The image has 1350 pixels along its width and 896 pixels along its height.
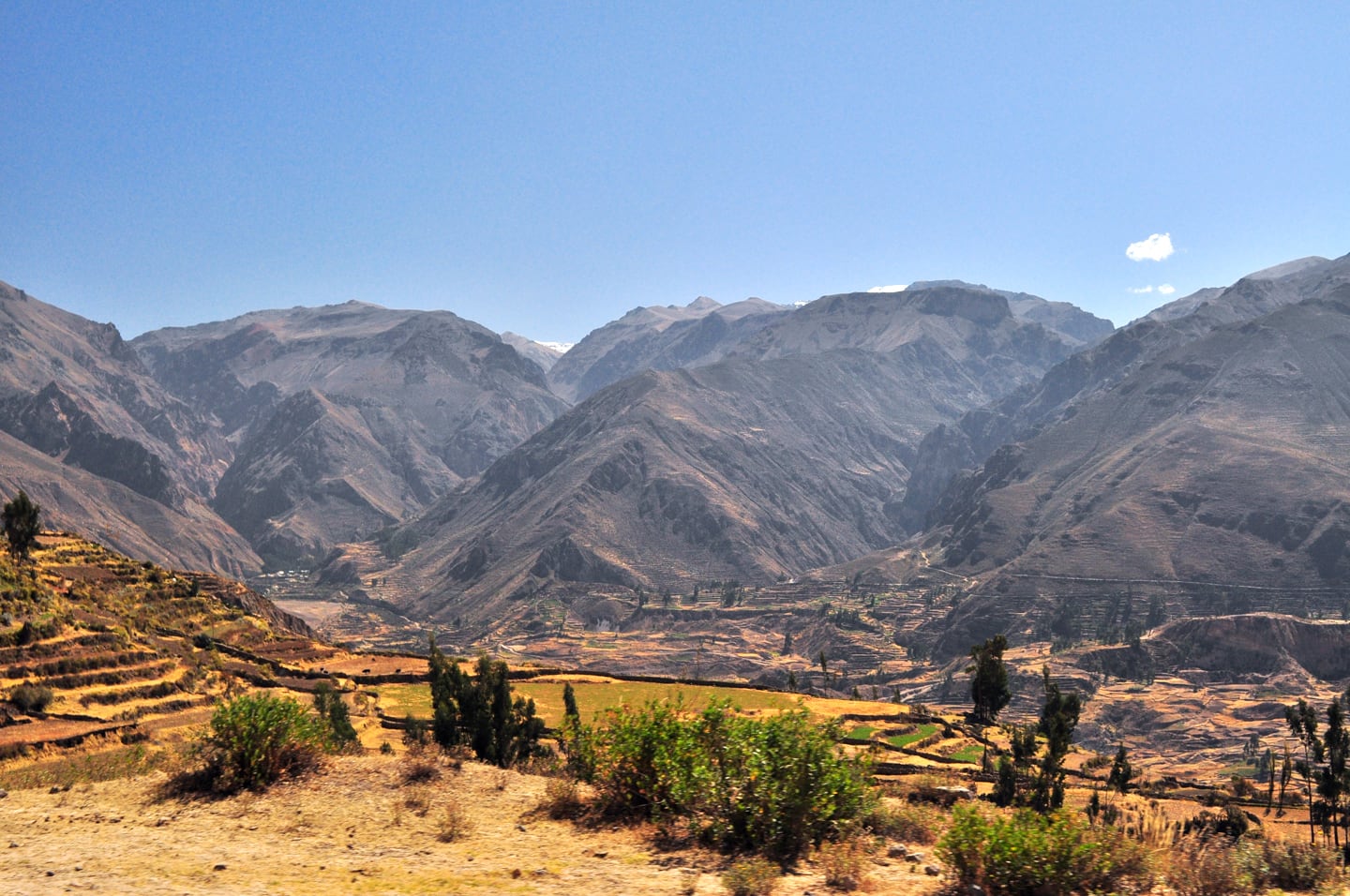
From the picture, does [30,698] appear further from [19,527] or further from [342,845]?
[342,845]

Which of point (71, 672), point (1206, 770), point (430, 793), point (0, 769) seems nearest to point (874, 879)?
point (430, 793)

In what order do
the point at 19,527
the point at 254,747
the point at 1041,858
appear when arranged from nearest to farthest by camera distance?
the point at 1041,858
the point at 254,747
the point at 19,527

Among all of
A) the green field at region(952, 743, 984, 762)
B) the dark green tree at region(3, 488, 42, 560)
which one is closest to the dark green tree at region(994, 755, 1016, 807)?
the green field at region(952, 743, 984, 762)

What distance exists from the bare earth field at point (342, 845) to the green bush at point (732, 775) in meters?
0.69

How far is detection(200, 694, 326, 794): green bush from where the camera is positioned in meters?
20.4

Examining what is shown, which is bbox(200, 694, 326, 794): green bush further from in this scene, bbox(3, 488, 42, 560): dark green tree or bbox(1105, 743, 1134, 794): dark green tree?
bbox(3, 488, 42, 560): dark green tree

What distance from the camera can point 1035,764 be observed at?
58.6m

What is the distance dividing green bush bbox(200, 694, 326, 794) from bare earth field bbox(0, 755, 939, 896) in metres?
0.49

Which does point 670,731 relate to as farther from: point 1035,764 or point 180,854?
point 1035,764

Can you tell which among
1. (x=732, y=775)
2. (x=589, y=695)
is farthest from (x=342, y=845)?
(x=589, y=695)

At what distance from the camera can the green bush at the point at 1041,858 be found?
14008 millimetres

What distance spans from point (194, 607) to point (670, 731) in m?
81.6

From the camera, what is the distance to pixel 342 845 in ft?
57.2

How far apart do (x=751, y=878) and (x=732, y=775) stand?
8.82 ft
